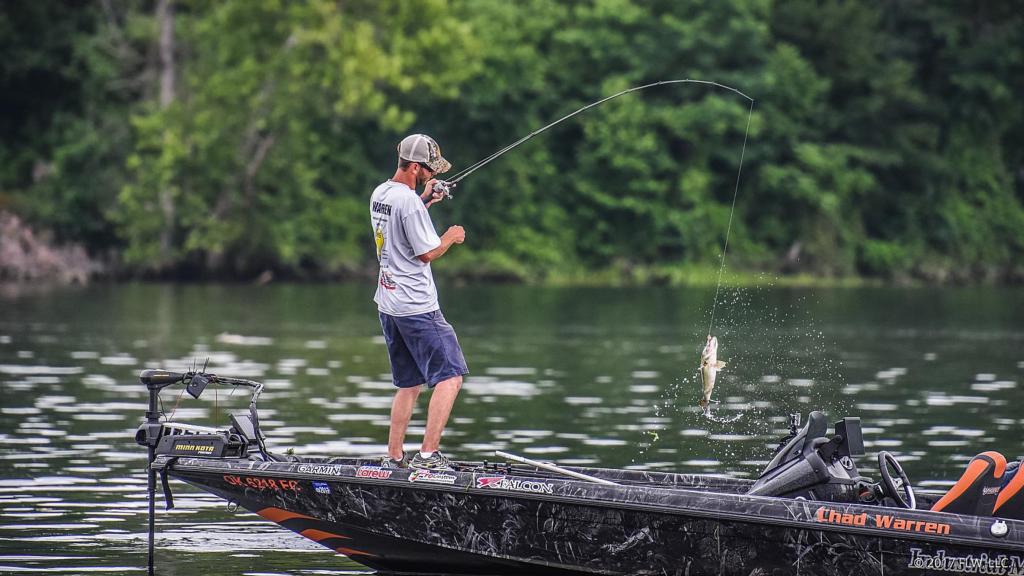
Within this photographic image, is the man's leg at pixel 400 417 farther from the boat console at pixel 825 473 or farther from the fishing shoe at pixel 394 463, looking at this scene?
the boat console at pixel 825 473

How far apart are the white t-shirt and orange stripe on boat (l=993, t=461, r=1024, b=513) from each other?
10.3 feet

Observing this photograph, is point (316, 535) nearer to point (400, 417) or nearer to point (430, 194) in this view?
point (400, 417)

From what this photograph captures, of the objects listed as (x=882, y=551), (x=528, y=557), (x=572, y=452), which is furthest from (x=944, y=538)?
(x=572, y=452)

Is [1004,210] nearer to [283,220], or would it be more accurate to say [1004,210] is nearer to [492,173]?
[492,173]

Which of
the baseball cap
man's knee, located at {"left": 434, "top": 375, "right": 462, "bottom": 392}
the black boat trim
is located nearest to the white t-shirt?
the baseball cap

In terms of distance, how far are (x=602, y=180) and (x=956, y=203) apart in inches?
460

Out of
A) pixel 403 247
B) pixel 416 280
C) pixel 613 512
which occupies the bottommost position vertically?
pixel 613 512

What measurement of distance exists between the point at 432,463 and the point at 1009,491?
290 centimetres

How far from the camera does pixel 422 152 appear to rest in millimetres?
9859

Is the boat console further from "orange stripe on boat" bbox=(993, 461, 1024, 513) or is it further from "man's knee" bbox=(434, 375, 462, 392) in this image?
"man's knee" bbox=(434, 375, 462, 392)

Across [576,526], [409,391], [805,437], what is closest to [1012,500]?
[805,437]

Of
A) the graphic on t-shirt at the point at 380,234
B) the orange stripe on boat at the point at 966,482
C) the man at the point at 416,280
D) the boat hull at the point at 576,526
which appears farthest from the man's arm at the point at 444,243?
the orange stripe on boat at the point at 966,482

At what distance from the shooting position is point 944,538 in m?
8.31

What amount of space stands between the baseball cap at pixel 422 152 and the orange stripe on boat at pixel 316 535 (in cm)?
203
